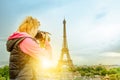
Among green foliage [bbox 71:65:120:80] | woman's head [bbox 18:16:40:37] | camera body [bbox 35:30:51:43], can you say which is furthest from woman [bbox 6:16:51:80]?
green foliage [bbox 71:65:120:80]

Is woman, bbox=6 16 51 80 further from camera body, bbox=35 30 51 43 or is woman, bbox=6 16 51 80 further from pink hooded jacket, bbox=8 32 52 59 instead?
camera body, bbox=35 30 51 43

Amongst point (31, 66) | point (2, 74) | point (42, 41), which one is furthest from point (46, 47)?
point (2, 74)

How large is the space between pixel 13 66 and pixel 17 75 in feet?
0.21

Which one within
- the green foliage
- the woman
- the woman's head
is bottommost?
the woman

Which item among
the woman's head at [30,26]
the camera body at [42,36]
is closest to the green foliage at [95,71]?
the camera body at [42,36]

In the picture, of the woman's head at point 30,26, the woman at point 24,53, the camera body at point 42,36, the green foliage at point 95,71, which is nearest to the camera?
the woman at point 24,53

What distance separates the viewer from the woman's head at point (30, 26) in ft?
9.04

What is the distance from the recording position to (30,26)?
276 centimetres

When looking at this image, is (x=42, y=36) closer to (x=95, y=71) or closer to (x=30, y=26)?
(x=30, y=26)

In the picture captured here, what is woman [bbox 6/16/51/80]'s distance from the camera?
264 cm

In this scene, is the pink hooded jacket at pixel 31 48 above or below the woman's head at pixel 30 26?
below

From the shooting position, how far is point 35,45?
267 centimetres

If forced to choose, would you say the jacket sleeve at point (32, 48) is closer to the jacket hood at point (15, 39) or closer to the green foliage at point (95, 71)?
the jacket hood at point (15, 39)

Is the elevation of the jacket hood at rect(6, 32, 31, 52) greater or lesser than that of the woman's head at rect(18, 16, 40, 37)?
lesser
